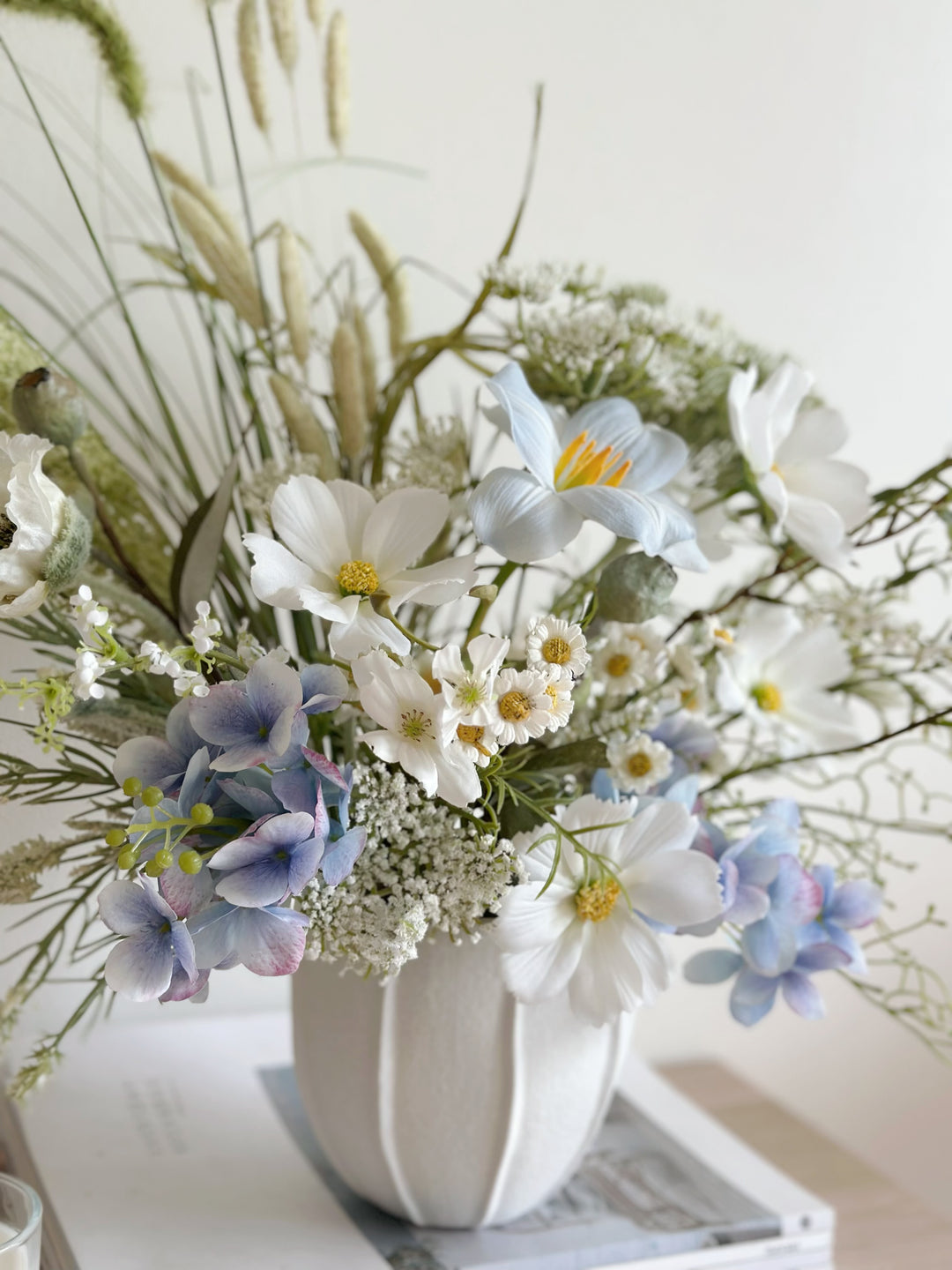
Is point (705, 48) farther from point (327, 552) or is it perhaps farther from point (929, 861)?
point (929, 861)

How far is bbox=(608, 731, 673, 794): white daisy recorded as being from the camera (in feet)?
1.78

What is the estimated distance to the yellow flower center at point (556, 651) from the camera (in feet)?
1.46

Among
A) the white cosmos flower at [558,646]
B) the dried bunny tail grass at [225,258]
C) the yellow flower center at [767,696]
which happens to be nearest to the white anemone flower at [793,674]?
the yellow flower center at [767,696]

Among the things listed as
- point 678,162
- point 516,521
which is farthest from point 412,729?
point 678,162

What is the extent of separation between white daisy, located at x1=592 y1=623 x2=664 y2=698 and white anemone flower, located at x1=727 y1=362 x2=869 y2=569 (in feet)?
0.29

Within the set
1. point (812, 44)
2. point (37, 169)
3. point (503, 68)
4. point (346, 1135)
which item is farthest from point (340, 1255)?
point (812, 44)

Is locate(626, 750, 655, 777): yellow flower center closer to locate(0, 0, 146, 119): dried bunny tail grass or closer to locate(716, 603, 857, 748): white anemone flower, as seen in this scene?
locate(716, 603, 857, 748): white anemone flower

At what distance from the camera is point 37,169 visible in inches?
29.0

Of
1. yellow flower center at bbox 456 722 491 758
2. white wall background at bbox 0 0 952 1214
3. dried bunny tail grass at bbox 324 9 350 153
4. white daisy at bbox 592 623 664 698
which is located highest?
white wall background at bbox 0 0 952 1214

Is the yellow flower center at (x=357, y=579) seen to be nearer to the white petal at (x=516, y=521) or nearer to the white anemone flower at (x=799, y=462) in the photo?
the white petal at (x=516, y=521)

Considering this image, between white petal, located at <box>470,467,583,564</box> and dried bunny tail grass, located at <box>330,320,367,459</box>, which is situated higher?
dried bunny tail grass, located at <box>330,320,367,459</box>

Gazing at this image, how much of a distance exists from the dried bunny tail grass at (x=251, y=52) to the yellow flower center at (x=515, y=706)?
379 millimetres

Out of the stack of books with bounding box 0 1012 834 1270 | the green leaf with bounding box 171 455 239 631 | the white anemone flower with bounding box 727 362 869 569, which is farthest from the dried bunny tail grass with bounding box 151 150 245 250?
the stack of books with bounding box 0 1012 834 1270

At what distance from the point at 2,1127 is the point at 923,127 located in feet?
3.34
